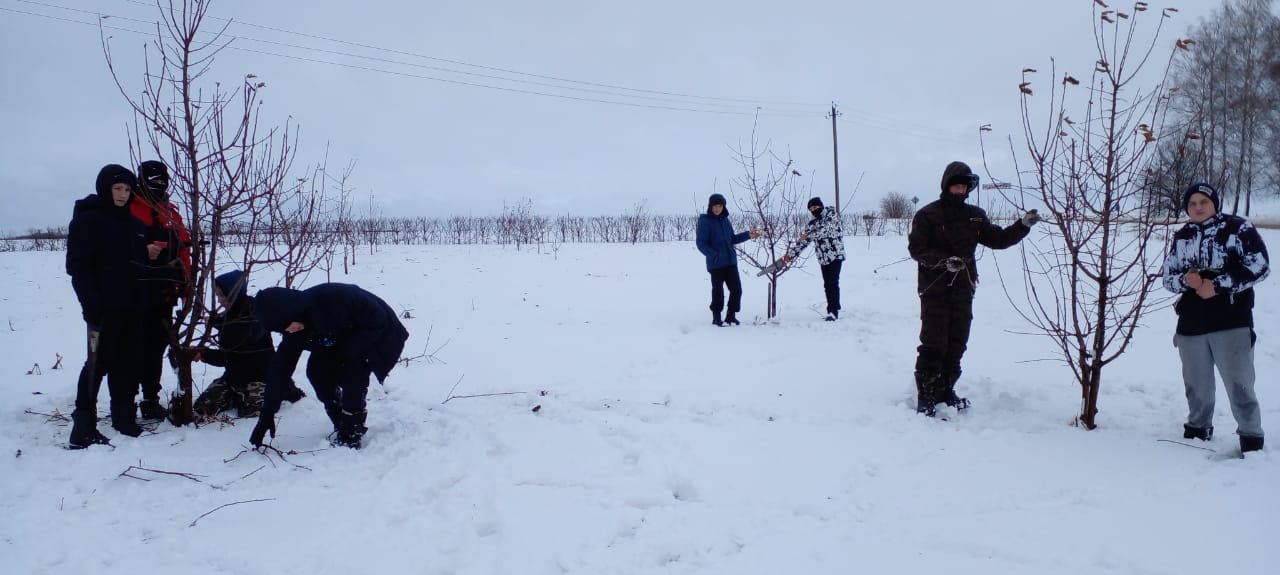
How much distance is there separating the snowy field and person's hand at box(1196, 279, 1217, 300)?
84 cm

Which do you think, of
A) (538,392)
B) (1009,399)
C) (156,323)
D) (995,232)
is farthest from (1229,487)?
(156,323)

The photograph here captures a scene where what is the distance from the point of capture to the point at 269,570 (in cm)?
260

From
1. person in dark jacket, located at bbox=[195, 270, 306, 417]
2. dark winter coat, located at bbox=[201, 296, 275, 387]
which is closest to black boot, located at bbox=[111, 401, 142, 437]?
person in dark jacket, located at bbox=[195, 270, 306, 417]

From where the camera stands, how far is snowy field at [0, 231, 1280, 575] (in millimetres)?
2637

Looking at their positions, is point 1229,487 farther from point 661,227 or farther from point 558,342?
point 661,227

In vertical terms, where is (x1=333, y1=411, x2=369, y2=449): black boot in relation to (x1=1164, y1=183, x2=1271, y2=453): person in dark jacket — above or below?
below

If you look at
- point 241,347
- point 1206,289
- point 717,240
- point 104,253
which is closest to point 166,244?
point 104,253

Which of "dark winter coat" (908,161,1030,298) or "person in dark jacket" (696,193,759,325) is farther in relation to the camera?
"person in dark jacket" (696,193,759,325)

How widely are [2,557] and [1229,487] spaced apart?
544 cm

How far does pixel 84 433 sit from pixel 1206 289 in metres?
6.15

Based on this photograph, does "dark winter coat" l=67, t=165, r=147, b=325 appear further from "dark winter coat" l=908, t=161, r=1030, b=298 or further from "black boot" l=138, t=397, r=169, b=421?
"dark winter coat" l=908, t=161, r=1030, b=298

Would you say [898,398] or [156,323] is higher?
[156,323]

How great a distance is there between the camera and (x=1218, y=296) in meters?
3.29

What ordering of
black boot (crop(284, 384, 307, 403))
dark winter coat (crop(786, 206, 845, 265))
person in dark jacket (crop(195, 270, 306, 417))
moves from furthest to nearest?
1. dark winter coat (crop(786, 206, 845, 265))
2. black boot (crop(284, 384, 307, 403))
3. person in dark jacket (crop(195, 270, 306, 417))
